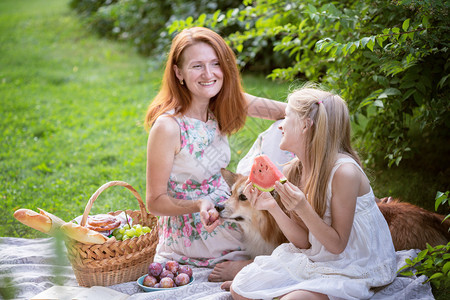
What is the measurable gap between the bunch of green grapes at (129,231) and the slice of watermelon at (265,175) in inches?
38.2

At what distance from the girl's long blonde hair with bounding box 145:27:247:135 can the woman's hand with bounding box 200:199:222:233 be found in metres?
0.77

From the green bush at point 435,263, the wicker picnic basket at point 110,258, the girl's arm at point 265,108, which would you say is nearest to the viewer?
the green bush at point 435,263

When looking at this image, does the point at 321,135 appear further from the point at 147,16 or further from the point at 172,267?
the point at 147,16

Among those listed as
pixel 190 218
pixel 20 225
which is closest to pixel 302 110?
pixel 190 218

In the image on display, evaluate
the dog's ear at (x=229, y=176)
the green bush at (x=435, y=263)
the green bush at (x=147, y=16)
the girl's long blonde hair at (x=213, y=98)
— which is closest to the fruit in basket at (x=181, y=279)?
the dog's ear at (x=229, y=176)

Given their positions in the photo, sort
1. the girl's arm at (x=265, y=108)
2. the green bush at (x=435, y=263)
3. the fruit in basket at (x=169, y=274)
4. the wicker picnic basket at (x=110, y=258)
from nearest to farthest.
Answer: the green bush at (x=435, y=263) → the wicker picnic basket at (x=110, y=258) → the fruit in basket at (x=169, y=274) → the girl's arm at (x=265, y=108)

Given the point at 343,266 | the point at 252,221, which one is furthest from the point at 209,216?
the point at 343,266

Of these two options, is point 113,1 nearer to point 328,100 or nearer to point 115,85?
point 115,85

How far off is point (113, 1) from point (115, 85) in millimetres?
4973

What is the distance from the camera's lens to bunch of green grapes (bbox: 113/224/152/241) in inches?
132

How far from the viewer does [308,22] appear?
4.72 m

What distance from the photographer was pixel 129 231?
3365 mm

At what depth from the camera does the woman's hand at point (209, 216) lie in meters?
3.24

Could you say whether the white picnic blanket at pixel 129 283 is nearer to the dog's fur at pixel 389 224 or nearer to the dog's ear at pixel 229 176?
the dog's fur at pixel 389 224
